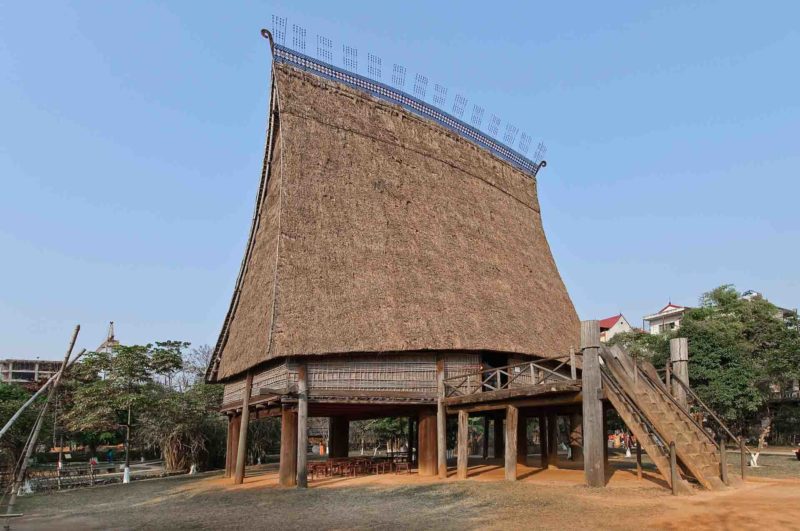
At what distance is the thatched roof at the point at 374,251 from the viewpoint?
1838cm

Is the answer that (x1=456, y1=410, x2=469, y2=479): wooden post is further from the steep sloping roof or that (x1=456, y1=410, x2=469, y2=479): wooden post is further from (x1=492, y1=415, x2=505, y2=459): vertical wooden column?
the steep sloping roof

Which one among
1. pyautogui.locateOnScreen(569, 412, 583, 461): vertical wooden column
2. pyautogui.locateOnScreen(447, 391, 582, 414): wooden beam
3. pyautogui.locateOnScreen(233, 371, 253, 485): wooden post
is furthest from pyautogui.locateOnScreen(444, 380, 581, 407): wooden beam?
pyautogui.locateOnScreen(569, 412, 583, 461): vertical wooden column

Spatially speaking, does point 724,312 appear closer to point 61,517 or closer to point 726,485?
point 726,485

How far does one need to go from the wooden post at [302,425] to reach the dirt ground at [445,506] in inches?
18.1

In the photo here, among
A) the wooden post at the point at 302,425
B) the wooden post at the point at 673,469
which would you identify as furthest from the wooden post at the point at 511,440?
the wooden post at the point at 302,425

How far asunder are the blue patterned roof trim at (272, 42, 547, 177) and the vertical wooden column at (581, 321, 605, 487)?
14451 millimetres

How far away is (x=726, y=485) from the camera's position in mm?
13031

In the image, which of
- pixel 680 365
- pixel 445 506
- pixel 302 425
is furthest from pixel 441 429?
pixel 680 365

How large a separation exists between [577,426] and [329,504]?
12758 millimetres

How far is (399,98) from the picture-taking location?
2531cm

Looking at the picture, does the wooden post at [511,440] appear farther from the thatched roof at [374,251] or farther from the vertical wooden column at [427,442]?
the thatched roof at [374,251]

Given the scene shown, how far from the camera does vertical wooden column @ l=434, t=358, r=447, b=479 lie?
1826 centimetres

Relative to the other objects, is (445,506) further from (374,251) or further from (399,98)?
(399,98)

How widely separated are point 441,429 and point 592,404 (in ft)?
20.2
